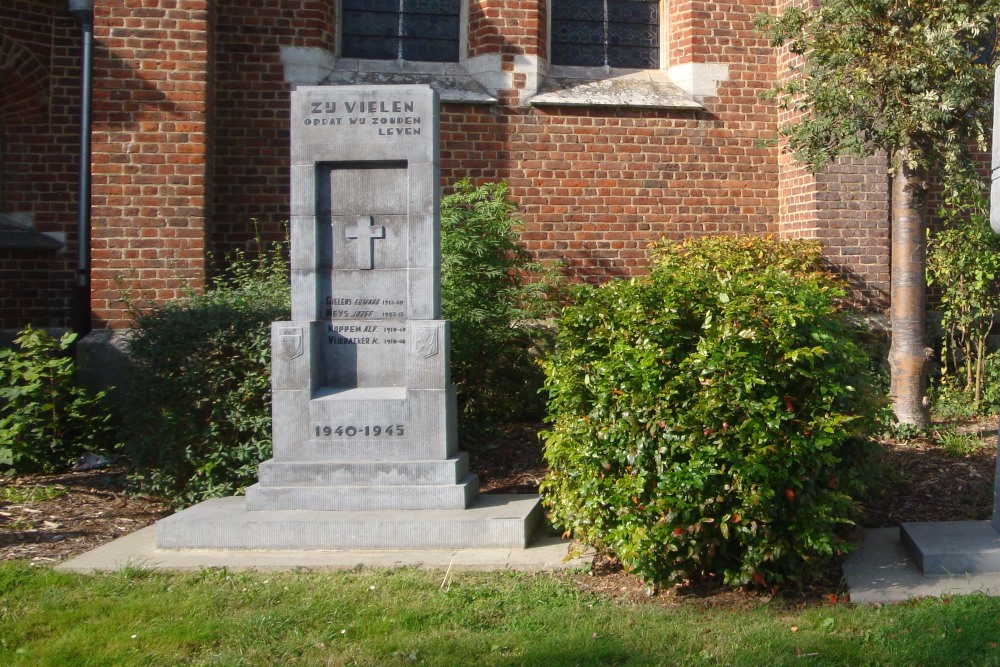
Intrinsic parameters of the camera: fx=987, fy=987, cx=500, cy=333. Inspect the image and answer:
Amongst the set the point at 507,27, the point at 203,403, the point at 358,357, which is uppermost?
the point at 507,27

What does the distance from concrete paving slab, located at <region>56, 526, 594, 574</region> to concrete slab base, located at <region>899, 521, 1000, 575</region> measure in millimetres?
1696

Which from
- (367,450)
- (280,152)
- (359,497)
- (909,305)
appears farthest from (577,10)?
(359,497)

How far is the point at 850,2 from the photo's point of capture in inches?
293

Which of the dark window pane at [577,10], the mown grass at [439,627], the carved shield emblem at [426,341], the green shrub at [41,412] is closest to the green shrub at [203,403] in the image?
the green shrub at [41,412]

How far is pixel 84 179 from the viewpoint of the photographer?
9.77m

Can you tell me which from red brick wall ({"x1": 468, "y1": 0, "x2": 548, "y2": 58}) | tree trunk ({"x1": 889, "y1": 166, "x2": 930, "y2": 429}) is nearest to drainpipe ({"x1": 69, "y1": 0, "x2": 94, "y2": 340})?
→ red brick wall ({"x1": 468, "y1": 0, "x2": 548, "y2": 58})

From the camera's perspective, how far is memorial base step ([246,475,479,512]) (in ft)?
19.3

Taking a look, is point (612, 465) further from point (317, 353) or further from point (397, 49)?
point (397, 49)

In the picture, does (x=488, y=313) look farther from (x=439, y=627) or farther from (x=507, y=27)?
(x=439, y=627)

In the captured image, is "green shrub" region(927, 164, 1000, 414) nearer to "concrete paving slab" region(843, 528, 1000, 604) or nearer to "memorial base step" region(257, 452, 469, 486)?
"concrete paving slab" region(843, 528, 1000, 604)

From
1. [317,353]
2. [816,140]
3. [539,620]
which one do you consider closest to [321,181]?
[317,353]

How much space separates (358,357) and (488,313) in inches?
88.9

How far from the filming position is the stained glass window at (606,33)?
11133 mm

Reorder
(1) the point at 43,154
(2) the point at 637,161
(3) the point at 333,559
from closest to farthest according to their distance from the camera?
1. (3) the point at 333,559
2. (1) the point at 43,154
3. (2) the point at 637,161
